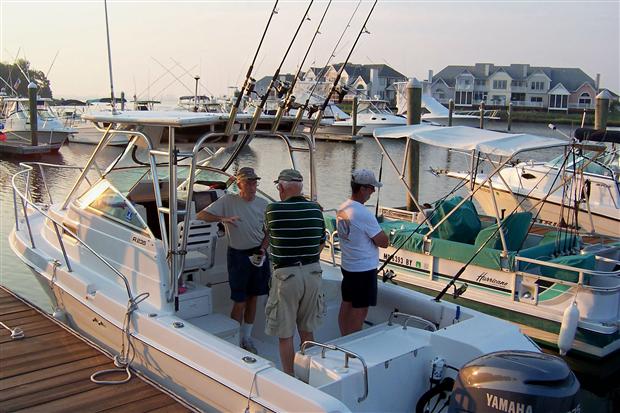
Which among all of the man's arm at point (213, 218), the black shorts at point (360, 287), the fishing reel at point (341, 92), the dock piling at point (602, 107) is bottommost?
the black shorts at point (360, 287)

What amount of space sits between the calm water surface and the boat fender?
0.60 m

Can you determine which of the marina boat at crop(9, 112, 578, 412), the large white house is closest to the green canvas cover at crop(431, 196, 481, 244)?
the marina boat at crop(9, 112, 578, 412)

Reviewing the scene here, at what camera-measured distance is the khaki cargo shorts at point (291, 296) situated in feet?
13.7

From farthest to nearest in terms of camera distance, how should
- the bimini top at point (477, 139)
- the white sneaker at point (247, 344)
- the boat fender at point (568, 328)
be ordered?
the bimini top at point (477, 139), the boat fender at point (568, 328), the white sneaker at point (247, 344)

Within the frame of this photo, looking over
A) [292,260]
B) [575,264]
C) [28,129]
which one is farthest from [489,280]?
[28,129]

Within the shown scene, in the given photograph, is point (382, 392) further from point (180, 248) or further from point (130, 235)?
point (130, 235)

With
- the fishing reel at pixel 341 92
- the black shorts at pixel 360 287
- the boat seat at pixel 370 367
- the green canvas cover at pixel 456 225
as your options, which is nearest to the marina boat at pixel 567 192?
the green canvas cover at pixel 456 225

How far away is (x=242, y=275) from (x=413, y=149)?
29.0 ft

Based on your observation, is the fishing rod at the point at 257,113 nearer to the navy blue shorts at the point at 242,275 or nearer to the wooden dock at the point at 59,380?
the navy blue shorts at the point at 242,275

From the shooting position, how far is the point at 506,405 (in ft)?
11.2

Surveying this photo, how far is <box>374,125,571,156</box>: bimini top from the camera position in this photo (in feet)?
25.3

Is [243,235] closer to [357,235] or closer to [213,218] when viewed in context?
[213,218]

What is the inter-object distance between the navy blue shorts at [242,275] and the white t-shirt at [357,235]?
30.5 inches

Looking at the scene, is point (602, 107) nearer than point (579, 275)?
No
